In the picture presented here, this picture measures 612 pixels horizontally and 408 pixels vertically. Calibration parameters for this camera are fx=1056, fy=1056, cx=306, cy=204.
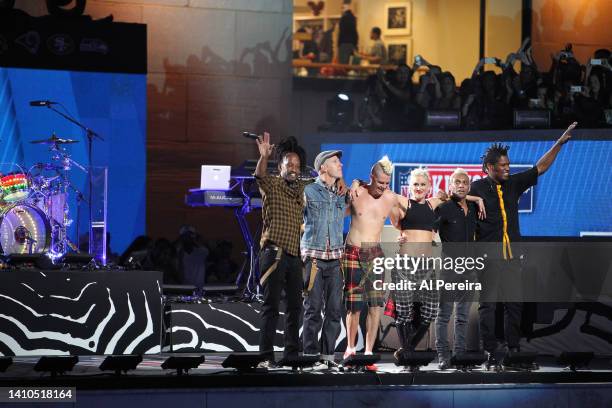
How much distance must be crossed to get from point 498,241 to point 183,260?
434 centimetres

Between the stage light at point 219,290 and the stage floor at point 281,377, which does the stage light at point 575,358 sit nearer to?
the stage floor at point 281,377

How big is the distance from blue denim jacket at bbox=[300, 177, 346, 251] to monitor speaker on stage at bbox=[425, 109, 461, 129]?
386cm

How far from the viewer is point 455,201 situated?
841 centimetres

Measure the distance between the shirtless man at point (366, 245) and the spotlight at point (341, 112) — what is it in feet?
13.6

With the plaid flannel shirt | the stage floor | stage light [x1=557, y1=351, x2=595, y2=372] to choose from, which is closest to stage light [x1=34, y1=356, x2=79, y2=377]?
the stage floor

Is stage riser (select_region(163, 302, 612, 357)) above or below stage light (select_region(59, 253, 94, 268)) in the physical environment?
below

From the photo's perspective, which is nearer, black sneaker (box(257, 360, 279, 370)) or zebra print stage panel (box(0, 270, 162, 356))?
black sneaker (box(257, 360, 279, 370))

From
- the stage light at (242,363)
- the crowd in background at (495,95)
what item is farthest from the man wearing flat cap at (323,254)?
the crowd in background at (495,95)

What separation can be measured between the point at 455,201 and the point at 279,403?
2167mm

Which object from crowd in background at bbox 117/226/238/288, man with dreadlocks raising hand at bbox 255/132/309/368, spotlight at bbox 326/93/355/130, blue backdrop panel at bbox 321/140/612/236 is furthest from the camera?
spotlight at bbox 326/93/355/130

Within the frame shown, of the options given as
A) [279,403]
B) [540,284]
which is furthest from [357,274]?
[540,284]

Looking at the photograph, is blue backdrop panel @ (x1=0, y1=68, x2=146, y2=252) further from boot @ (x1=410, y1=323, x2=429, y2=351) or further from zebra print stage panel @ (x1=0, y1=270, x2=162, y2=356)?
boot @ (x1=410, y1=323, x2=429, y2=351)

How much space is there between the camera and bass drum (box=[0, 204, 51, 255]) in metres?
10.3

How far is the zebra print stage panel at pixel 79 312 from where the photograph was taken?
28.9 ft
